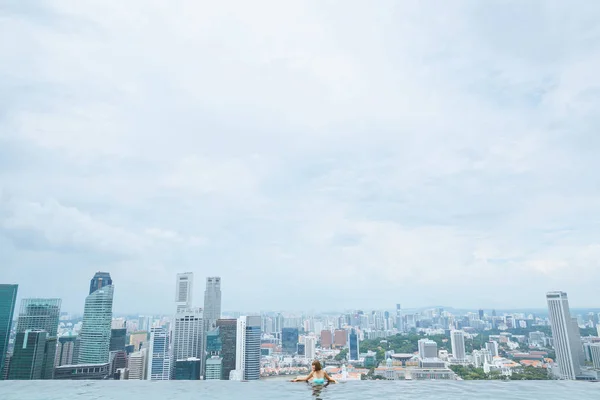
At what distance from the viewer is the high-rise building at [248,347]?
5816 centimetres

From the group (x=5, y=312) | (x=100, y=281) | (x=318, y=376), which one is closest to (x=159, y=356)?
(x=5, y=312)

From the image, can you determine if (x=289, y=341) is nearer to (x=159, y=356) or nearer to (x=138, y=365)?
(x=159, y=356)

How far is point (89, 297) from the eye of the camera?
2793 inches

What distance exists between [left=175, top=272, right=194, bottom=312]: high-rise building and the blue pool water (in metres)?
81.5

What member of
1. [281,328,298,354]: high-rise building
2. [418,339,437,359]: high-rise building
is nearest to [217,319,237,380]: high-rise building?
[281,328,298,354]: high-rise building

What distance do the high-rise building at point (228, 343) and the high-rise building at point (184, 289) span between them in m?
19.7

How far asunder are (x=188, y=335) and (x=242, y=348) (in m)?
12.6

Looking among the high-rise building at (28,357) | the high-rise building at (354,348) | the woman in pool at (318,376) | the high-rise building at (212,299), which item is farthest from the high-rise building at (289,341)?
the woman in pool at (318,376)

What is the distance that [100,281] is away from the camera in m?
77.4

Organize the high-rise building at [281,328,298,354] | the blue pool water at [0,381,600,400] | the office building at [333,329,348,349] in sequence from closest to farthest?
the blue pool water at [0,381,600,400] → the office building at [333,329,348,349] → the high-rise building at [281,328,298,354]

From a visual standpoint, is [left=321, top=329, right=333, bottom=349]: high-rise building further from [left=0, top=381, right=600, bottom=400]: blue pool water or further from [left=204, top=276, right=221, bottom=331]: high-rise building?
[left=0, top=381, right=600, bottom=400]: blue pool water

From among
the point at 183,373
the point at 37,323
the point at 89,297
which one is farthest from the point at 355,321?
the point at 37,323

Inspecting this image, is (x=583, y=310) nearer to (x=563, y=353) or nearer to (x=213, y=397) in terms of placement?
(x=563, y=353)

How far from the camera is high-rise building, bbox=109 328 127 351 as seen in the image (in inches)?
2592
